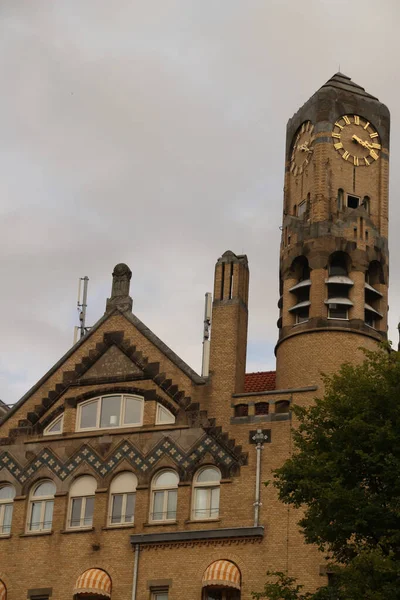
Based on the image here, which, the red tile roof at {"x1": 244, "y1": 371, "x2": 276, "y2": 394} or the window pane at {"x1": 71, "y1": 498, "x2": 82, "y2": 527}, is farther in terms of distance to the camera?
the red tile roof at {"x1": 244, "y1": 371, "x2": 276, "y2": 394}

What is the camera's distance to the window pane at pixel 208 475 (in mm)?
49812

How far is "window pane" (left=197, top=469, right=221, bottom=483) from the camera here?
4981cm

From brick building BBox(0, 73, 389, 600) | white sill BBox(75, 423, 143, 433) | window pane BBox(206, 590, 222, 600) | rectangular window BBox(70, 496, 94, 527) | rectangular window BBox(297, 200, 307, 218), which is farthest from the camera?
rectangular window BBox(297, 200, 307, 218)

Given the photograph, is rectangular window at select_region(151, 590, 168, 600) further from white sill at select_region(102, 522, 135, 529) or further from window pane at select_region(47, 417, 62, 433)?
window pane at select_region(47, 417, 62, 433)

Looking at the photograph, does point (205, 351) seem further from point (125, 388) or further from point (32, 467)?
point (32, 467)

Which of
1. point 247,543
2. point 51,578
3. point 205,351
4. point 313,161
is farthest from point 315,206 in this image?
point 51,578

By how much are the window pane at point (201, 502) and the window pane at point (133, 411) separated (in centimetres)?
383

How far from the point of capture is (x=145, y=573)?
4897 centimetres

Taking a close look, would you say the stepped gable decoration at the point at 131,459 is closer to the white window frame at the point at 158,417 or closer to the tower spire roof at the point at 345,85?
the white window frame at the point at 158,417

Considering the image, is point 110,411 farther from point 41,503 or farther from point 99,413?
point 41,503

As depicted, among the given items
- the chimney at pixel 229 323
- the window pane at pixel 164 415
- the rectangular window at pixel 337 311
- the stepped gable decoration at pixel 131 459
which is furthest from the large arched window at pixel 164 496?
the rectangular window at pixel 337 311

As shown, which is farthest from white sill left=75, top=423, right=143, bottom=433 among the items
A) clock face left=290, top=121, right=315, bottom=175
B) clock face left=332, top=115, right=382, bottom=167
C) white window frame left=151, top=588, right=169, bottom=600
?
clock face left=332, top=115, right=382, bottom=167

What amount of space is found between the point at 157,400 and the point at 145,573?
6.52 m

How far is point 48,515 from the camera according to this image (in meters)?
51.7
